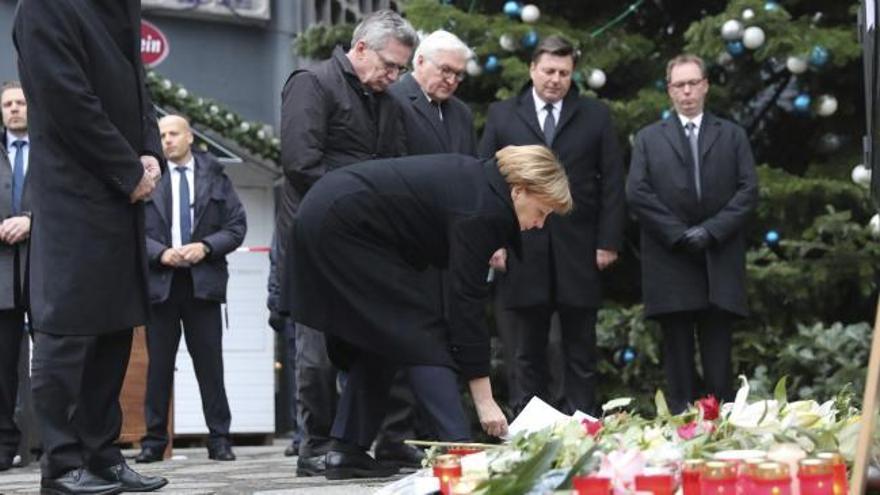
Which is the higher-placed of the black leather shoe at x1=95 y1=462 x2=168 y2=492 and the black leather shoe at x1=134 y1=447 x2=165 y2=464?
the black leather shoe at x1=95 y1=462 x2=168 y2=492

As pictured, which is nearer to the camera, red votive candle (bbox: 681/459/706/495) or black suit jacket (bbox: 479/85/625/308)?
red votive candle (bbox: 681/459/706/495)

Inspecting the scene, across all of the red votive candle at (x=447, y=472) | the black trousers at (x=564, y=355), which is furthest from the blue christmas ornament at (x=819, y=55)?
the red votive candle at (x=447, y=472)

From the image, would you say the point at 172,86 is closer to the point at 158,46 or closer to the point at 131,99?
the point at 158,46

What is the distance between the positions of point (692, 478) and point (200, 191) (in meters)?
6.49

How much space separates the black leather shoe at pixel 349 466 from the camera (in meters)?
7.09

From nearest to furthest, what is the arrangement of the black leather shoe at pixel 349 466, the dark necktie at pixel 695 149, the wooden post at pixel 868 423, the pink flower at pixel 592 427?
the wooden post at pixel 868 423, the pink flower at pixel 592 427, the black leather shoe at pixel 349 466, the dark necktie at pixel 695 149

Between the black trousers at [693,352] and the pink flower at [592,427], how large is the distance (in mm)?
4558

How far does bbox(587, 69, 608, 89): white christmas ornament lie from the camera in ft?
37.8

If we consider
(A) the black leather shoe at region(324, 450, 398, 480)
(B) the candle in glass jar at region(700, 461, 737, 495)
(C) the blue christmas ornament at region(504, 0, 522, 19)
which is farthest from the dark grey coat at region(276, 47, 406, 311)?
(B) the candle in glass jar at region(700, 461, 737, 495)

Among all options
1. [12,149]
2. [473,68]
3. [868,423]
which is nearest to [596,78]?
[473,68]

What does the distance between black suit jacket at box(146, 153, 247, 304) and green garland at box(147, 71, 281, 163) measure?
4796mm

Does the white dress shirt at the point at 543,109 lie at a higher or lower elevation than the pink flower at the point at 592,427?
higher

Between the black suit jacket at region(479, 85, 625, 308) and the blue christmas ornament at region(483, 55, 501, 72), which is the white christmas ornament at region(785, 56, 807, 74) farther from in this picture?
the blue christmas ornament at region(483, 55, 501, 72)

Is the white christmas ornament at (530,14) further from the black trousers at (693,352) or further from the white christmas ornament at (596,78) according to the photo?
the black trousers at (693,352)
